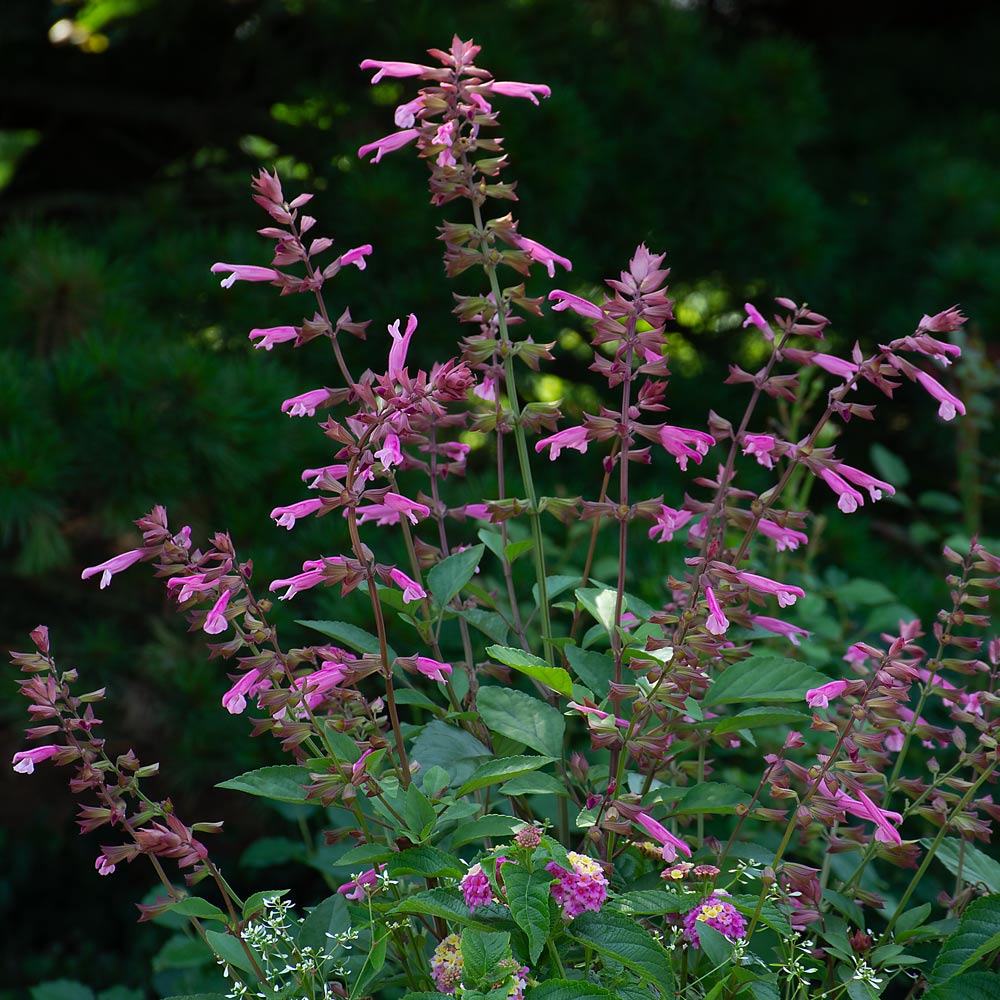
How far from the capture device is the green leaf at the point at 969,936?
85 cm

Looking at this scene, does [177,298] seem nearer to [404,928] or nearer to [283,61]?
[283,61]

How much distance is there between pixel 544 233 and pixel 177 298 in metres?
0.79

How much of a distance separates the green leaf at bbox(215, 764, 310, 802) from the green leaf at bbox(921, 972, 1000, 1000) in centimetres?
49

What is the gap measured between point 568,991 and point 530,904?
6cm

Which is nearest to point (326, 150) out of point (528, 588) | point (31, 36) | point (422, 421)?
point (31, 36)

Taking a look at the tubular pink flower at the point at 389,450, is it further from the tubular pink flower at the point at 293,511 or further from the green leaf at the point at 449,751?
the green leaf at the point at 449,751

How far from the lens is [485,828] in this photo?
82cm

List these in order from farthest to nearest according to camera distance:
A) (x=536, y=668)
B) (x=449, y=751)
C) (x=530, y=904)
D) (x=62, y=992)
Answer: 1. (x=62, y=992)
2. (x=449, y=751)
3. (x=536, y=668)
4. (x=530, y=904)

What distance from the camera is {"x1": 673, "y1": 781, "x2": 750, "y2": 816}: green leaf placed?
2.80 ft

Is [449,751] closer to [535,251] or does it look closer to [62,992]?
[535,251]

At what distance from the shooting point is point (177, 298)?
2240 mm

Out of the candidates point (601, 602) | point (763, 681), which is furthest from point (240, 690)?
point (763, 681)

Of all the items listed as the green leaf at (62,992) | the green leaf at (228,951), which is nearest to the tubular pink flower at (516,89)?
the green leaf at (228,951)

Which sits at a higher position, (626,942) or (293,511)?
(293,511)
